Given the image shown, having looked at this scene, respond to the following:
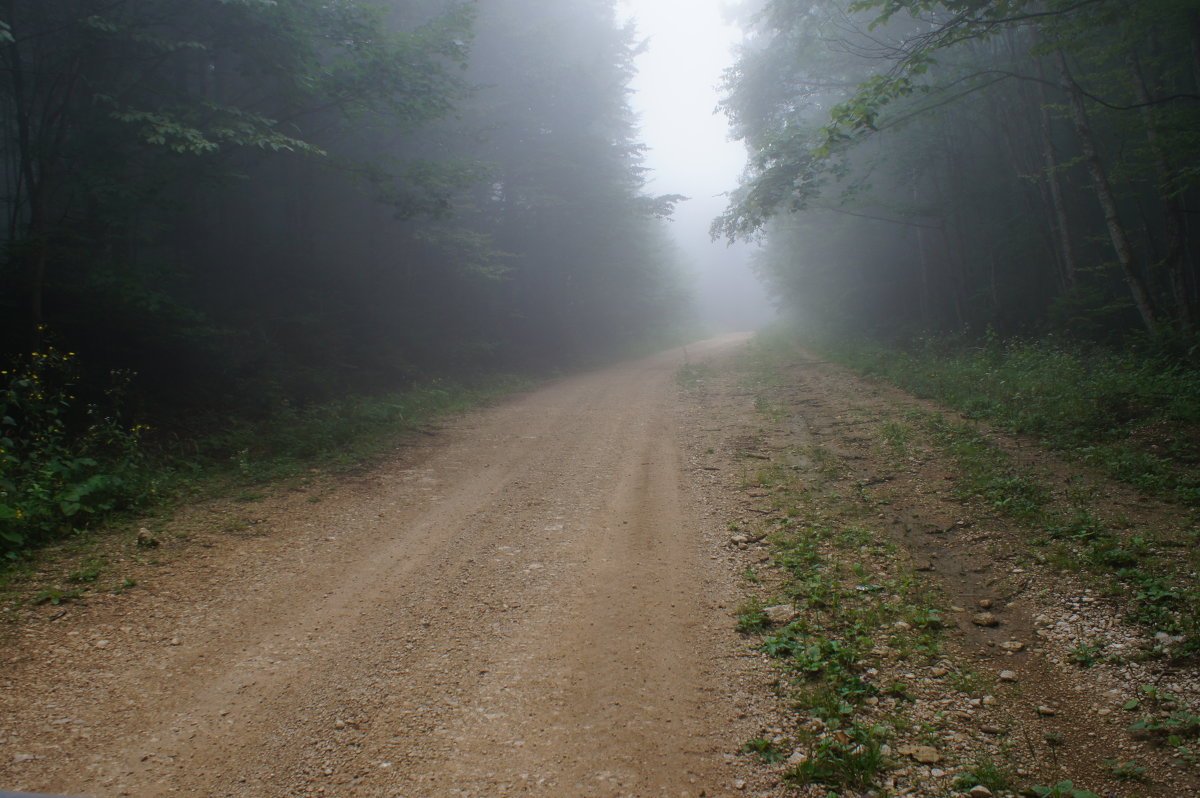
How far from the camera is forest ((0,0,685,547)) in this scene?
7.93m

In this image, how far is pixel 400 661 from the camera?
380 centimetres

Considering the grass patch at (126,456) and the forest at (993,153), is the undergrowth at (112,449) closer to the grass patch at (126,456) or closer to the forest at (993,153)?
the grass patch at (126,456)

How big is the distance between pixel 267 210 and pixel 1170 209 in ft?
63.6

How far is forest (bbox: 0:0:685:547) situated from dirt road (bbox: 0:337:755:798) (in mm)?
1889

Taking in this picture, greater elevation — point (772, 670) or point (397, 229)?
point (397, 229)

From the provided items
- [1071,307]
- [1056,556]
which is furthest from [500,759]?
[1071,307]

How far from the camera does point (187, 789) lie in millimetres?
2781

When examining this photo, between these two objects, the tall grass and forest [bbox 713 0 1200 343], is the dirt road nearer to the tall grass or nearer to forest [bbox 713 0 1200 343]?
the tall grass

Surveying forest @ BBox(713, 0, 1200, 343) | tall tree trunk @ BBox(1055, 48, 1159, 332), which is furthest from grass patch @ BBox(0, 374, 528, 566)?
tall tree trunk @ BBox(1055, 48, 1159, 332)

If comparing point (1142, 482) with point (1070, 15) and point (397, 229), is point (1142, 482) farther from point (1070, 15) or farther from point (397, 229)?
point (397, 229)

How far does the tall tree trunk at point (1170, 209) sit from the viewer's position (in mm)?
9719

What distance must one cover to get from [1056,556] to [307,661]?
17.7 ft

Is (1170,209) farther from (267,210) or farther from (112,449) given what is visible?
(267,210)

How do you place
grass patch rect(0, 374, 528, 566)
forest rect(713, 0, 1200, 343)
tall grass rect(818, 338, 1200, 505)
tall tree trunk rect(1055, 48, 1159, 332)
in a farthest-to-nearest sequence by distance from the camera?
1. tall tree trunk rect(1055, 48, 1159, 332)
2. forest rect(713, 0, 1200, 343)
3. tall grass rect(818, 338, 1200, 505)
4. grass patch rect(0, 374, 528, 566)
